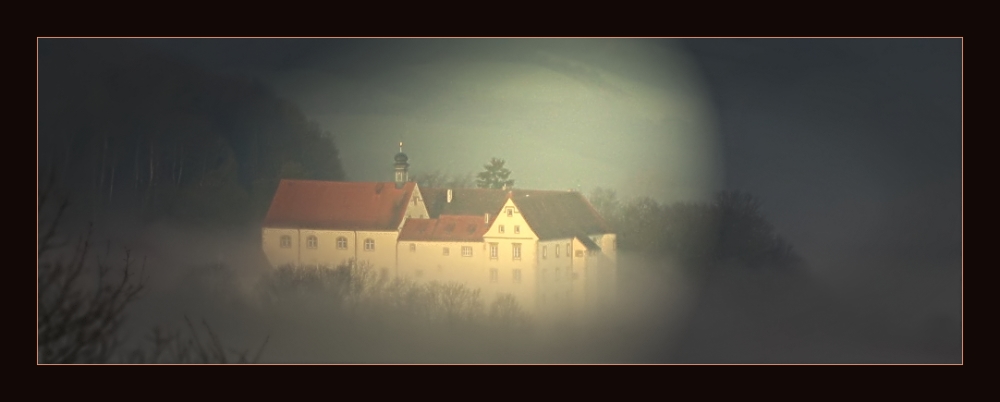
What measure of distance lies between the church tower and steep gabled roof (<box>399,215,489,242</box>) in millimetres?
380

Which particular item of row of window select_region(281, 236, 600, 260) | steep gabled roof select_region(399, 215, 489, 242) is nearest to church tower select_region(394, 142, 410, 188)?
steep gabled roof select_region(399, 215, 489, 242)

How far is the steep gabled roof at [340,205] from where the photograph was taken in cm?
1133

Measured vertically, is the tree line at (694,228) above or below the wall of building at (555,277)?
above

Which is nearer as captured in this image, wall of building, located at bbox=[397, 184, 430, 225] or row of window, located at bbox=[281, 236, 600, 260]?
row of window, located at bbox=[281, 236, 600, 260]

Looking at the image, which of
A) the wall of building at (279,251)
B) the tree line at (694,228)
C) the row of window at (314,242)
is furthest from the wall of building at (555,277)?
the wall of building at (279,251)

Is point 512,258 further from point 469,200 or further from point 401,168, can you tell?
point 401,168

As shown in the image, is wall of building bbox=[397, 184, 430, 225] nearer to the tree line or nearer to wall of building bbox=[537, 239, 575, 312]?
wall of building bbox=[537, 239, 575, 312]

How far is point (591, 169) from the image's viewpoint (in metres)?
11.3

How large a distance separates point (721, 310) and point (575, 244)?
4.77 ft

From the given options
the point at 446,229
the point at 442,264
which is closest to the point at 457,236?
the point at 446,229

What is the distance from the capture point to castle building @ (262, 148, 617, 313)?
11.2 meters

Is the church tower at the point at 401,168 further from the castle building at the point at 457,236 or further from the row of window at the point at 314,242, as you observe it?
the row of window at the point at 314,242

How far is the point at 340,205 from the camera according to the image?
447 inches

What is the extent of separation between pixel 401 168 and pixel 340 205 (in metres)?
0.65
